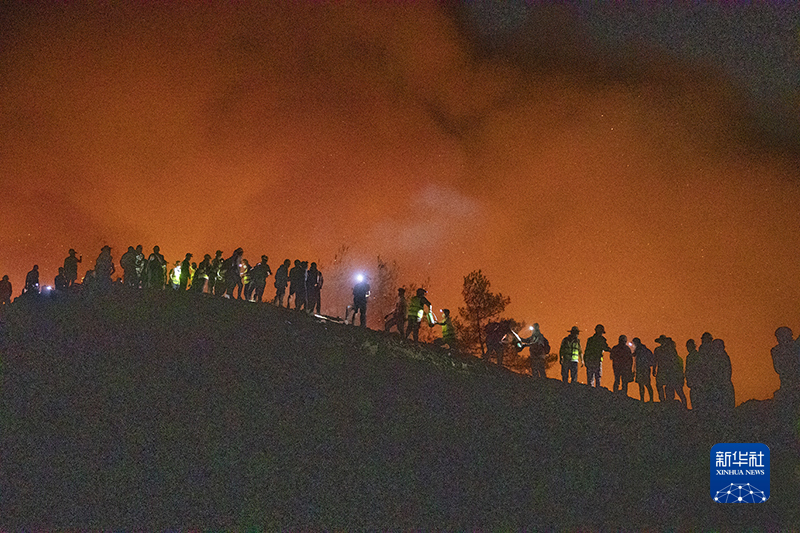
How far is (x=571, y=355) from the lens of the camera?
19000 mm

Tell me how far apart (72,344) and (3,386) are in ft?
6.62

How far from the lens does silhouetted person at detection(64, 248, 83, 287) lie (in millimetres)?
22859

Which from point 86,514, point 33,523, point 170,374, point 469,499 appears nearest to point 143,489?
point 86,514

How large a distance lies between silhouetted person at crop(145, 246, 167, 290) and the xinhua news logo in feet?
59.9

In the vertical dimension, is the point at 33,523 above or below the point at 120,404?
below

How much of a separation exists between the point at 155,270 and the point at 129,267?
871 millimetres

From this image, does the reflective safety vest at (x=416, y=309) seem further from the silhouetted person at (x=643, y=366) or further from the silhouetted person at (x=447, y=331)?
the silhouetted person at (x=643, y=366)

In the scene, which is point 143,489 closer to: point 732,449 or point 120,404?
point 120,404

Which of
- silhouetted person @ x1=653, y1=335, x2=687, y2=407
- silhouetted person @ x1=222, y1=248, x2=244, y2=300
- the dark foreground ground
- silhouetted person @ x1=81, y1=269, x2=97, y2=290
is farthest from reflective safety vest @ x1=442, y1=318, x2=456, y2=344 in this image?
silhouetted person @ x1=81, y1=269, x2=97, y2=290

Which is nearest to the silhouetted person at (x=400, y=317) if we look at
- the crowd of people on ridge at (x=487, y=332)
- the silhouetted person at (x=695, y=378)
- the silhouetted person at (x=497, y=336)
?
the crowd of people on ridge at (x=487, y=332)

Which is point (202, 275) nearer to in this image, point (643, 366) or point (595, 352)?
point (595, 352)

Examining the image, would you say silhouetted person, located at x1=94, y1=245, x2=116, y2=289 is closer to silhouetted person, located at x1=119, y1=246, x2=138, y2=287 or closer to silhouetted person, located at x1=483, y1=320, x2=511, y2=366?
silhouetted person, located at x1=119, y1=246, x2=138, y2=287

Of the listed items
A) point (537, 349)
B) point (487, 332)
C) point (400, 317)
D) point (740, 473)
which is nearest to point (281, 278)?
point (400, 317)

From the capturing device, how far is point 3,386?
16.8 m
